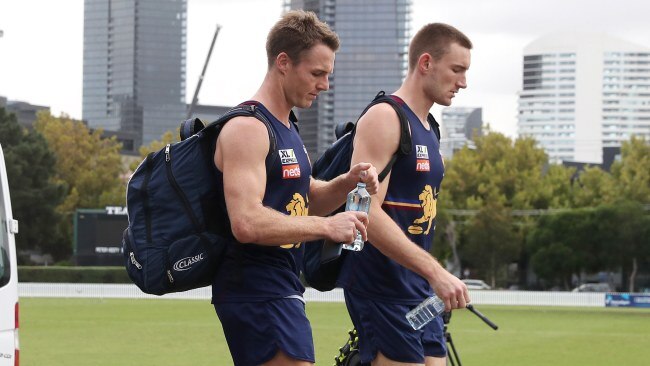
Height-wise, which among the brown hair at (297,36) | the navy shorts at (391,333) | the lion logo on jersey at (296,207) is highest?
the brown hair at (297,36)

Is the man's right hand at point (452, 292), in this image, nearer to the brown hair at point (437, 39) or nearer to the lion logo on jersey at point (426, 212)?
the lion logo on jersey at point (426, 212)

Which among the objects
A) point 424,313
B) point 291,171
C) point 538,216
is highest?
point 291,171

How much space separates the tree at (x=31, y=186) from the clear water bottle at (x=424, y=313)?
2745 inches

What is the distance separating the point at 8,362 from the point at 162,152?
8.31 ft

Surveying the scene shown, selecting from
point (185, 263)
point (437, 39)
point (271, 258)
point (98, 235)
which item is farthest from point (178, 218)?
point (98, 235)

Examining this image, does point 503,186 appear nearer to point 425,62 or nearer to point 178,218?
point 425,62

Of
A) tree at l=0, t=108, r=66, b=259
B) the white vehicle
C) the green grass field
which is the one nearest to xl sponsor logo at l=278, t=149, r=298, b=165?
the white vehicle

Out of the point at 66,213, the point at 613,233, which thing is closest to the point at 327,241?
the point at 613,233

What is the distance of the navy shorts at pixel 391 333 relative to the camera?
7.15 m

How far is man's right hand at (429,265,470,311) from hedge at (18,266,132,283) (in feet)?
172

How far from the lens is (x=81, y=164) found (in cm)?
8838

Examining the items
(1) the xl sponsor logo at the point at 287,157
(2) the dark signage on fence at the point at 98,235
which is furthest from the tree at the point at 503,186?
(1) the xl sponsor logo at the point at 287,157

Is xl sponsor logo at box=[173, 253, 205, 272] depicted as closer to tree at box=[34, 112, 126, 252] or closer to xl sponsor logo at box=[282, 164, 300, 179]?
xl sponsor logo at box=[282, 164, 300, 179]

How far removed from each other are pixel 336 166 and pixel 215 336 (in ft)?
65.1
